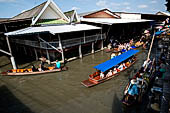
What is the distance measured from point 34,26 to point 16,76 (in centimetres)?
860

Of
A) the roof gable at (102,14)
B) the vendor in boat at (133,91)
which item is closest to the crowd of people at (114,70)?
the vendor in boat at (133,91)

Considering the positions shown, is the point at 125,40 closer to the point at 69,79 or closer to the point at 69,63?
the point at 69,63

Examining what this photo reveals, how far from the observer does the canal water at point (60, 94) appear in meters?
8.70

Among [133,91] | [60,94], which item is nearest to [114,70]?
[133,91]

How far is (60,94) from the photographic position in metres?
10.4

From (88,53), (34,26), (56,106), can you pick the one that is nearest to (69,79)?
(56,106)

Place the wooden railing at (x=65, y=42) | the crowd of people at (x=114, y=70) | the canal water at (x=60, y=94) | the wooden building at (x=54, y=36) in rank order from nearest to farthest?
1. the canal water at (x=60, y=94)
2. the crowd of people at (x=114, y=70)
3. the wooden railing at (x=65, y=42)
4. the wooden building at (x=54, y=36)

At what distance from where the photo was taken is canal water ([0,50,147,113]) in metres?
8.70

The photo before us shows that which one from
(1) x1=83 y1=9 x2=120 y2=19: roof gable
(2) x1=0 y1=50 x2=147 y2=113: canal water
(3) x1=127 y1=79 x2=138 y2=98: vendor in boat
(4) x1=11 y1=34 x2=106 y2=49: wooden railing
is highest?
(1) x1=83 y1=9 x2=120 y2=19: roof gable

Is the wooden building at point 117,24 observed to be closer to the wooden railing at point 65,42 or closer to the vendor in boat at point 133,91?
the wooden railing at point 65,42

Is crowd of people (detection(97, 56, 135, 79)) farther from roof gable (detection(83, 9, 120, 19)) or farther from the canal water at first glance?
roof gable (detection(83, 9, 120, 19))

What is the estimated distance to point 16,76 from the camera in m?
14.2

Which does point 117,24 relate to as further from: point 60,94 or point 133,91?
point 60,94

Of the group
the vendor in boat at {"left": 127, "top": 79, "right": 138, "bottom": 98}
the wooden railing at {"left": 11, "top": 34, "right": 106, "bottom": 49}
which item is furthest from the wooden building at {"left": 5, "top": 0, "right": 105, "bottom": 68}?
the vendor in boat at {"left": 127, "top": 79, "right": 138, "bottom": 98}
